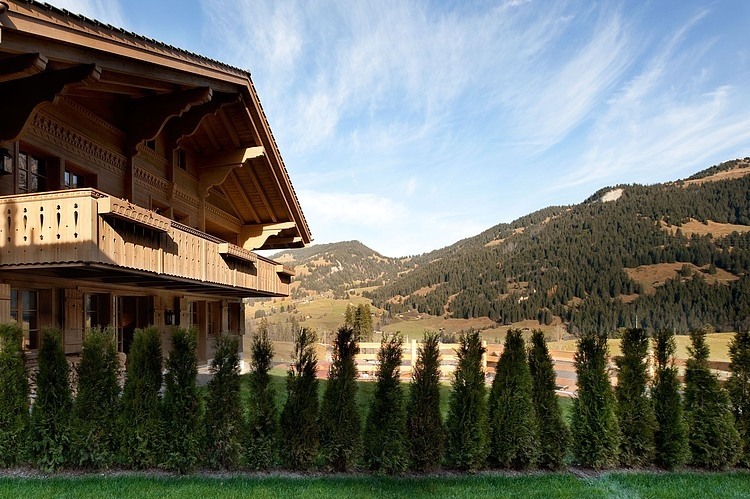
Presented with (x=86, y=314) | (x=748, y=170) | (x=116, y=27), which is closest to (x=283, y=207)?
(x=86, y=314)

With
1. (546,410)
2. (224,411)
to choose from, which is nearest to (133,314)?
(224,411)

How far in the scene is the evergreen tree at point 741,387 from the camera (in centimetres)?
736

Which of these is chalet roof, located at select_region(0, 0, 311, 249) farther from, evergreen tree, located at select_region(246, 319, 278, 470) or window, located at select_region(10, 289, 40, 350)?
evergreen tree, located at select_region(246, 319, 278, 470)

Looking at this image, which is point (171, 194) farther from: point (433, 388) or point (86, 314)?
point (433, 388)

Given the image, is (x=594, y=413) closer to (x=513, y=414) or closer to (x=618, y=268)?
(x=513, y=414)

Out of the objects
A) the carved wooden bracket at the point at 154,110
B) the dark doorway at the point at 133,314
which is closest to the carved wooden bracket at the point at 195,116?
the carved wooden bracket at the point at 154,110

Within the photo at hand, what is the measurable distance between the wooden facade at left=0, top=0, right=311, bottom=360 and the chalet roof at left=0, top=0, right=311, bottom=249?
3 cm

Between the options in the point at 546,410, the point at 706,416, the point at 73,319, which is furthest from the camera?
the point at 73,319

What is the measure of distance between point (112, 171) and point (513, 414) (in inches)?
386

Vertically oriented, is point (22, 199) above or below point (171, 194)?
below

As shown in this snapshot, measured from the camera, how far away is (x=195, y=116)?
12.0 meters

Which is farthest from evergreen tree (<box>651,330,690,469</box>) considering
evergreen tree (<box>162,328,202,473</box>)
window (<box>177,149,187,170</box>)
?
window (<box>177,149,187,170</box>)

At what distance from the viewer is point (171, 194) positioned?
13.2m

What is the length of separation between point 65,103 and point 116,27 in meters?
2.64
